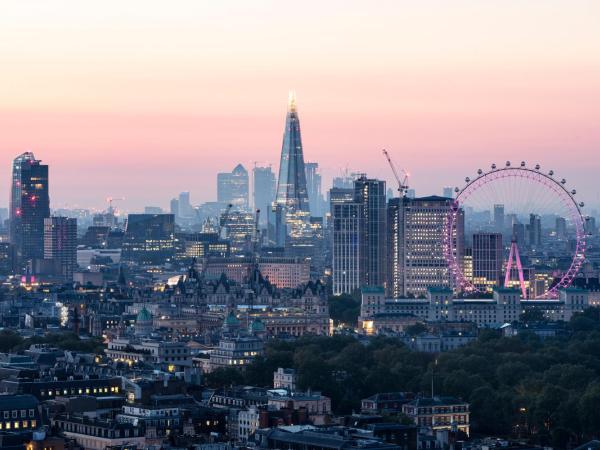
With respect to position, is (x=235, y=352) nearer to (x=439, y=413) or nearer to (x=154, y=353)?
(x=154, y=353)

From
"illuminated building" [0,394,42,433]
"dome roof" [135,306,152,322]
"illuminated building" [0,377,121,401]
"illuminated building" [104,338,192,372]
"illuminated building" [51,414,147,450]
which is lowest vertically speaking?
"illuminated building" [51,414,147,450]

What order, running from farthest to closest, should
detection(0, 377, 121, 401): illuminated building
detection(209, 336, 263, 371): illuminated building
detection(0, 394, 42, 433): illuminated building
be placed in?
detection(209, 336, 263, 371): illuminated building → detection(0, 377, 121, 401): illuminated building → detection(0, 394, 42, 433): illuminated building

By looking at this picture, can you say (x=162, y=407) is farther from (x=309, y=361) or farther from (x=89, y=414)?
(x=309, y=361)

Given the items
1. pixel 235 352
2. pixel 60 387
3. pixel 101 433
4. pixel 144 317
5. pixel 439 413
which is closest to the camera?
pixel 101 433

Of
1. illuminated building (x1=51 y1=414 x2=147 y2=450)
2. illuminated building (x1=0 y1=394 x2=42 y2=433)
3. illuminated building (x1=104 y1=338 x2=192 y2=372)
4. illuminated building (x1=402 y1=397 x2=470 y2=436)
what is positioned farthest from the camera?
illuminated building (x1=104 y1=338 x2=192 y2=372)

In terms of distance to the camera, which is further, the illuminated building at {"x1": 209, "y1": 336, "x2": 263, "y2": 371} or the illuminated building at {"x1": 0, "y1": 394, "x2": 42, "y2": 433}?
the illuminated building at {"x1": 209, "y1": 336, "x2": 263, "y2": 371}

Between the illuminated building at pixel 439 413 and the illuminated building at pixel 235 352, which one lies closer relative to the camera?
the illuminated building at pixel 439 413

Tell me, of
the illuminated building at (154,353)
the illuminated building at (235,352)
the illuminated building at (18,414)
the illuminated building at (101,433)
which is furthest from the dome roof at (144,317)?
the illuminated building at (101,433)

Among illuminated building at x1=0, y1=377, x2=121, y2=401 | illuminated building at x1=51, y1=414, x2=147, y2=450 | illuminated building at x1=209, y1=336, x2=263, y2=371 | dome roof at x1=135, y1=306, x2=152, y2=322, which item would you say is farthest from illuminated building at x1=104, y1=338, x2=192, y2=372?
illuminated building at x1=51, y1=414, x2=147, y2=450

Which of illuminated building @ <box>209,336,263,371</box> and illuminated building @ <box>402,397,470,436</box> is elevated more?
illuminated building @ <box>209,336,263,371</box>

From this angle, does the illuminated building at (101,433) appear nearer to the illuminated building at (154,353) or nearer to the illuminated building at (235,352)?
the illuminated building at (154,353)

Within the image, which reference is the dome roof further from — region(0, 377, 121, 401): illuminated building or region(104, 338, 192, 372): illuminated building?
region(0, 377, 121, 401): illuminated building

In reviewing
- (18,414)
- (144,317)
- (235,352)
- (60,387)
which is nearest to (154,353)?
(235,352)
